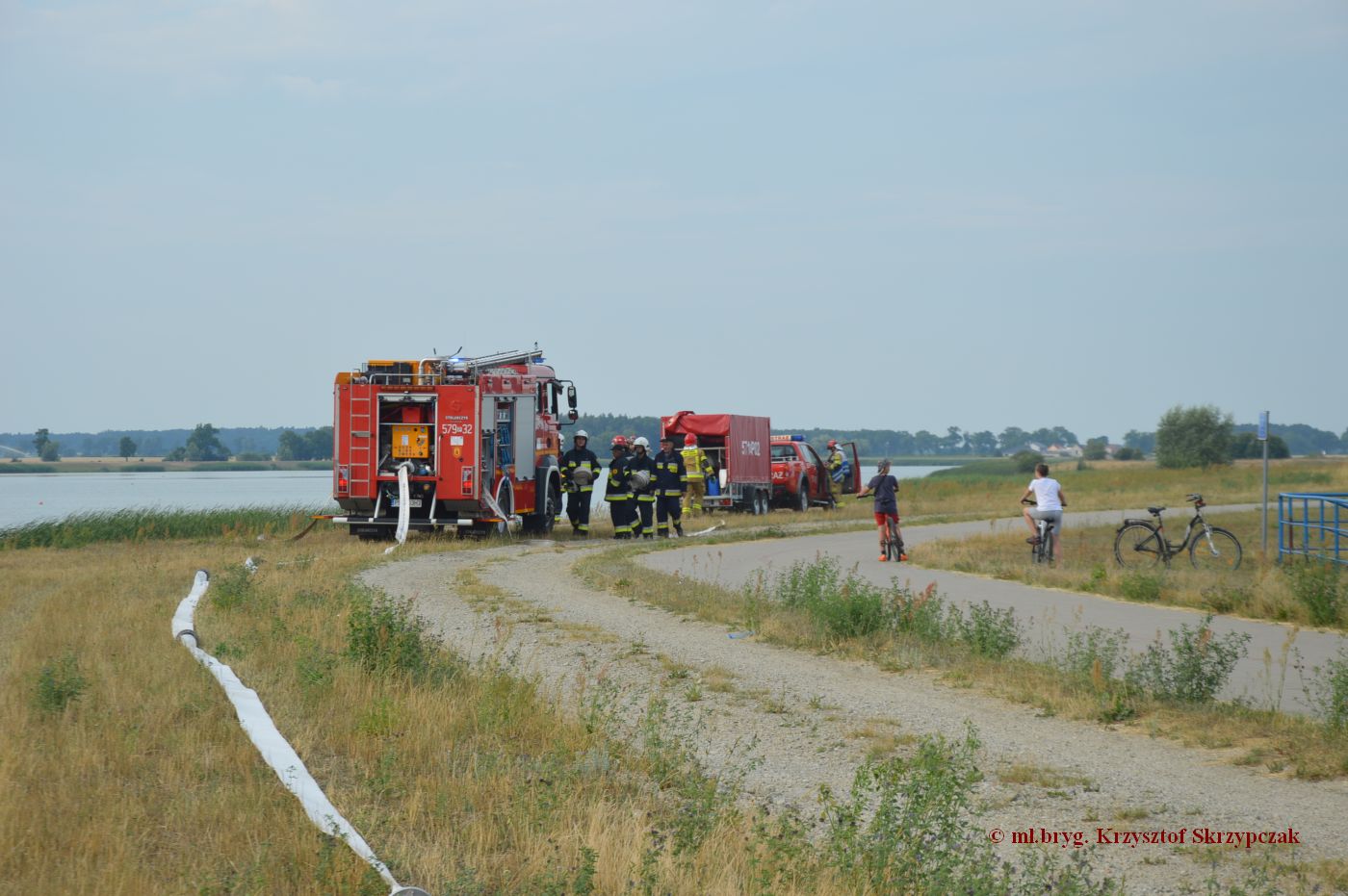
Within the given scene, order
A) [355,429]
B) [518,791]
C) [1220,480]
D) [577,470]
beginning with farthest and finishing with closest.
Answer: [1220,480] → [577,470] → [355,429] → [518,791]

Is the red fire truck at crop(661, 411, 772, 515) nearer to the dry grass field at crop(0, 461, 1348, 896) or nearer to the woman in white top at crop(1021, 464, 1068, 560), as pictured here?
the woman in white top at crop(1021, 464, 1068, 560)

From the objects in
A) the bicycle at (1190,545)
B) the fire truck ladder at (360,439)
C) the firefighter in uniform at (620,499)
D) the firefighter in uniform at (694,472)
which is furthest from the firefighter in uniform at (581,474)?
the bicycle at (1190,545)

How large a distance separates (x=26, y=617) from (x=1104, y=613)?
1113 cm

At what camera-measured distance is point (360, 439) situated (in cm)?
Answer: 2306

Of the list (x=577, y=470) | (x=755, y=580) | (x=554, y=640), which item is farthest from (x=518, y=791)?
(x=577, y=470)

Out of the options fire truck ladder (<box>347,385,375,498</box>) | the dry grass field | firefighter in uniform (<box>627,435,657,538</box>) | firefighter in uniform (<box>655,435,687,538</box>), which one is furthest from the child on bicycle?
the dry grass field

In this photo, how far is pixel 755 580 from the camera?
17.8m

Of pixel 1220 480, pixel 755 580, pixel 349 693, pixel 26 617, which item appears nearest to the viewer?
pixel 349 693

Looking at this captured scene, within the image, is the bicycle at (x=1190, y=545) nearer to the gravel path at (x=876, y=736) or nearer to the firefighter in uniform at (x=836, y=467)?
the gravel path at (x=876, y=736)

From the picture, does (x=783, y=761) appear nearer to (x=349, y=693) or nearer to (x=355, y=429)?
(x=349, y=693)

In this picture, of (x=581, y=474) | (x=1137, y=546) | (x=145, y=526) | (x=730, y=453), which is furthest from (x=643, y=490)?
(x=145, y=526)

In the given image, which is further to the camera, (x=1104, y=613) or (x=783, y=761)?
(x=1104, y=613)

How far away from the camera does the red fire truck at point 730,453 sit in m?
32.8

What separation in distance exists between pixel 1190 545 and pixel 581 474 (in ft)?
38.6
